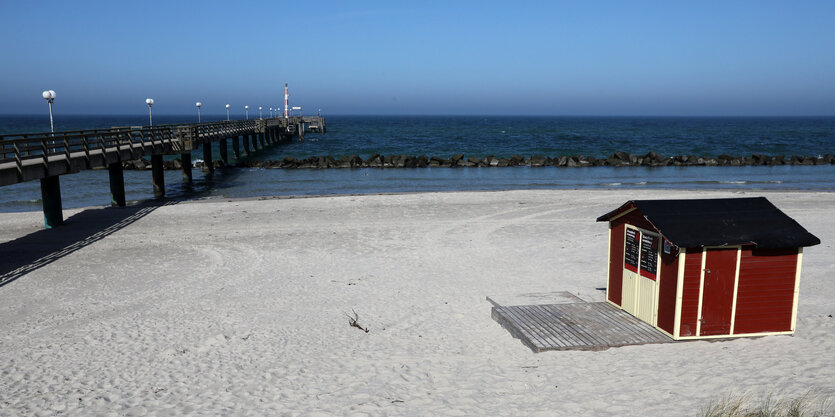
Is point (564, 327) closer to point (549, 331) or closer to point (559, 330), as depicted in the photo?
point (559, 330)

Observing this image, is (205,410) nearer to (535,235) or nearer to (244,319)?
(244,319)

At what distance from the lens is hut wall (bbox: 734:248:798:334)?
28.5ft

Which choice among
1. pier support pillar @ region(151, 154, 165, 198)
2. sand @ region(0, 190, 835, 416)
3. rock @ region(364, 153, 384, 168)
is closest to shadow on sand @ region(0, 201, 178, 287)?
sand @ region(0, 190, 835, 416)

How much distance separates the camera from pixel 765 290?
28.9 ft

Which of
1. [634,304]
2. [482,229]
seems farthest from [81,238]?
[634,304]

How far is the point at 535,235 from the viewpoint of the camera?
17266 mm

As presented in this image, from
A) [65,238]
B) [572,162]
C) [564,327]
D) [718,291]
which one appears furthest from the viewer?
[572,162]

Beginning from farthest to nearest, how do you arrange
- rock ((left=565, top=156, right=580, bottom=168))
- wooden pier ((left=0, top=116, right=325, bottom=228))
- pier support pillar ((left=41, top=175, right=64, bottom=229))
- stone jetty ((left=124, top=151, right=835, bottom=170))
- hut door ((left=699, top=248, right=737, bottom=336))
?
rock ((left=565, top=156, right=580, bottom=168)) < stone jetty ((left=124, top=151, right=835, bottom=170)) < pier support pillar ((left=41, top=175, right=64, bottom=229)) < wooden pier ((left=0, top=116, right=325, bottom=228)) < hut door ((left=699, top=248, right=737, bottom=336))

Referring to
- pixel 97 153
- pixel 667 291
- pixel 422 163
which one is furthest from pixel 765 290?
pixel 422 163

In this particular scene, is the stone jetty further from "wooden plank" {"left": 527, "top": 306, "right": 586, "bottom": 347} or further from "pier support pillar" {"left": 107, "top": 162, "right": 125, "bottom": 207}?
"wooden plank" {"left": 527, "top": 306, "right": 586, "bottom": 347}

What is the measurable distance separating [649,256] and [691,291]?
787mm

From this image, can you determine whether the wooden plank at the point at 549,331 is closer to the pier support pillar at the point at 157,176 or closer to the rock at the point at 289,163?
the pier support pillar at the point at 157,176

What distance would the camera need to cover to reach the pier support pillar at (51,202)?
18.5m

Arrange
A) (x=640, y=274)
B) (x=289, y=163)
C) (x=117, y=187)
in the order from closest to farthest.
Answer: (x=640, y=274) → (x=117, y=187) → (x=289, y=163)
